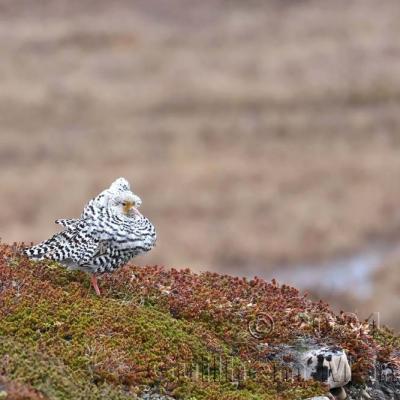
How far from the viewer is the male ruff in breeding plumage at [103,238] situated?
33.7ft

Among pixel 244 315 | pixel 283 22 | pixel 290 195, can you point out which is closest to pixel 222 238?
pixel 290 195

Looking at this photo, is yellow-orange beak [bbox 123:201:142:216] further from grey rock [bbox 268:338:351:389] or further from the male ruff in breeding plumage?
grey rock [bbox 268:338:351:389]

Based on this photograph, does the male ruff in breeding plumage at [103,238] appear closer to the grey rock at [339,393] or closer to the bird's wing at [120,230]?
the bird's wing at [120,230]

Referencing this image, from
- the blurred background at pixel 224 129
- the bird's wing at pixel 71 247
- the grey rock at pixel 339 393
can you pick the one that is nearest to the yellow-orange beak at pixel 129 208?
the bird's wing at pixel 71 247

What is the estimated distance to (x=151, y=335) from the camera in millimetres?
9430

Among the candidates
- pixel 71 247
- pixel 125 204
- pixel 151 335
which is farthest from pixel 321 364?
pixel 71 247

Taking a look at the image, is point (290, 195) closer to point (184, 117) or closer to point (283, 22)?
point (184, 117)

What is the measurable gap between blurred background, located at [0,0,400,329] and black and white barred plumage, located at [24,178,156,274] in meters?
13.6

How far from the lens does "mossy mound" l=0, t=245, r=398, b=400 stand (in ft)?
27.7

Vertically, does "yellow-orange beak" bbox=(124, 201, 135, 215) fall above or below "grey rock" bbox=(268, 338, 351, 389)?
above

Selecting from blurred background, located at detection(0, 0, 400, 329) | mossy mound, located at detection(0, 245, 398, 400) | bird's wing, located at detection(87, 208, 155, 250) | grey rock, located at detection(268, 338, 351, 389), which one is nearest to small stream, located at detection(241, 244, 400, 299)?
blurred background, located at detection(0, 0, 400, 329)

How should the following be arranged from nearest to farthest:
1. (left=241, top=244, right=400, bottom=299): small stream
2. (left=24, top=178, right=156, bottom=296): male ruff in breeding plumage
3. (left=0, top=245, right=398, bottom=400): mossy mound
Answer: (left=0, top=245, right=398, bottom=400): mossy mound, (left=24, top=178, right=156, bottom=296): male ruff in breeding plumage, (left=241, top=244, right=400, bottom=299): small stream

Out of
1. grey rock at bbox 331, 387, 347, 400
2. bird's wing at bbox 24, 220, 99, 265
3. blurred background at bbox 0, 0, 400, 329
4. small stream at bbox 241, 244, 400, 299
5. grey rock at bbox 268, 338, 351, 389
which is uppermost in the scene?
blurred background at bbox 0, 0, 400, 329

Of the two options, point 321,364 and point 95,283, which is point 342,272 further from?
point 321,364
